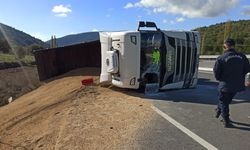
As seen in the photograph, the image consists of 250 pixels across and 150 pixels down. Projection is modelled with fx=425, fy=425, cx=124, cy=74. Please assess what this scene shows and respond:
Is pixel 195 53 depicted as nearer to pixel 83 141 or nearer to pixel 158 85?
pixel 158 85

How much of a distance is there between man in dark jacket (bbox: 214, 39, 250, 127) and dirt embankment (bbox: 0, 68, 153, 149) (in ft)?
5.82

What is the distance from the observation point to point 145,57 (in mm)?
13180

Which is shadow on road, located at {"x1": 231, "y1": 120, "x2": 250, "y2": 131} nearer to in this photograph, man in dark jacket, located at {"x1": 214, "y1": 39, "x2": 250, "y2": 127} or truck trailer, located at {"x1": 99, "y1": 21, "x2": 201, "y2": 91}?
man in dark jacket, located at {"x1": 214, "y1": 39, "x2": 250, "y2": 127}

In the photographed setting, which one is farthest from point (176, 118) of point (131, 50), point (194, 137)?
point (131, 50)

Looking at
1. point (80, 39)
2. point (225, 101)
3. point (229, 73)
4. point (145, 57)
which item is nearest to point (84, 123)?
point (225, 101)

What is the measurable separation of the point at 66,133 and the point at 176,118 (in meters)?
2.51

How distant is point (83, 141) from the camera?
7.96 m

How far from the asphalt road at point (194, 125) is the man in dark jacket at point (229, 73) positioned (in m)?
0.53

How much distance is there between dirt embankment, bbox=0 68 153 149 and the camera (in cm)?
804

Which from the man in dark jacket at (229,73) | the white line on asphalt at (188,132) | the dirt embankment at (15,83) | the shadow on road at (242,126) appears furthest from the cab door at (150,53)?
the dirt embankment at (15,83)

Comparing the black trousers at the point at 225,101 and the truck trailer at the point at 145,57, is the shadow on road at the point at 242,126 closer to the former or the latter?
the black trousers at the point at 225,101

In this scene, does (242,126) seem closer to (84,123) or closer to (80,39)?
(84,123)

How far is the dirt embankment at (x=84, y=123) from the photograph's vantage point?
8039mm

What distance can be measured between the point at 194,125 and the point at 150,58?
4747mm
